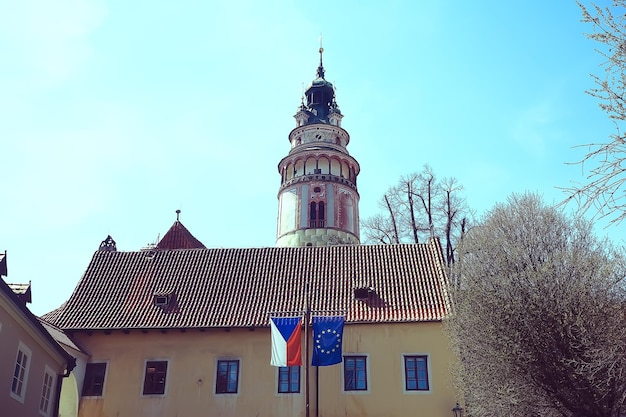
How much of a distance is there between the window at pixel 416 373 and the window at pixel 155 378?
824cm

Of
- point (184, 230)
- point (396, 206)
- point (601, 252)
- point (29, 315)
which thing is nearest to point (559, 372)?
point (601, 252)

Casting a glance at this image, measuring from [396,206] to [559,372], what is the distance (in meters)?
20.0

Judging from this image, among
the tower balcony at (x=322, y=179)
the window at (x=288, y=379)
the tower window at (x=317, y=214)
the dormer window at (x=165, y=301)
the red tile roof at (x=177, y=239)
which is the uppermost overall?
the tower balcony at (x=322, y=179)

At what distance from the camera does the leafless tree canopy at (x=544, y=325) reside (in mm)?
15219

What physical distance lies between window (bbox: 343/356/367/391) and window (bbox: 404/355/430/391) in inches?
54.5

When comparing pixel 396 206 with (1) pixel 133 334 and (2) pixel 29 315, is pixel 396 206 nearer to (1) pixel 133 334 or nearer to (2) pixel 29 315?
(1) pixel 133 334

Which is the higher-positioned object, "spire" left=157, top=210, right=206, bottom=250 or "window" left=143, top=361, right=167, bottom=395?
"spire" left=157, top=210, right=206, bottom=250

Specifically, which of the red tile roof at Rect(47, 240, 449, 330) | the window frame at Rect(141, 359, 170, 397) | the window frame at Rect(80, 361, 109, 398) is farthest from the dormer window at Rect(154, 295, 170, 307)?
the window frame at Rect(80, 361, 109, 398)

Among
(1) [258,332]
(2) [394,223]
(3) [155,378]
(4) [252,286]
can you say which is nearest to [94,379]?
(3) [155,378]

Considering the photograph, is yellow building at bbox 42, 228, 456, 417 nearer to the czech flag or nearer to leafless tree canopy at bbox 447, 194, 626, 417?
the czech flag

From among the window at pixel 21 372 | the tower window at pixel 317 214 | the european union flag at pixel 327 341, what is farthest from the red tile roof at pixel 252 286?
the tower window at pixel 317 214

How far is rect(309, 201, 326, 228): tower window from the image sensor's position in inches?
1570

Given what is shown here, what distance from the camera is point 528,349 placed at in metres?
16.0

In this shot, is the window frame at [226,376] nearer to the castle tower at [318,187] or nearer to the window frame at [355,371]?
the window frame at [355,371]
